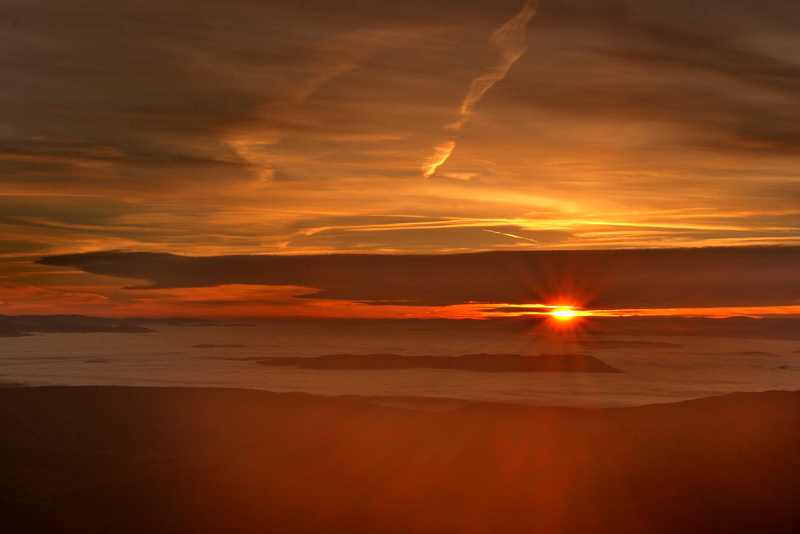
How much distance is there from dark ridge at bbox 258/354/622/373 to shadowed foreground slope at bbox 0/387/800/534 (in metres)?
16.2

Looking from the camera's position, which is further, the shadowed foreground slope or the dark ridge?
the dark ridge

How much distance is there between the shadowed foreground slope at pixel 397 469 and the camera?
1002cm

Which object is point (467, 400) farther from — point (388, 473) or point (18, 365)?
point (18, 365)

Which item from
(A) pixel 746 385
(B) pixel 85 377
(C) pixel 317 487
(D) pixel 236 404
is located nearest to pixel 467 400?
(D) pixel 236 404

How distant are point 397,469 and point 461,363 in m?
25.9

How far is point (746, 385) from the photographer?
1091 inches

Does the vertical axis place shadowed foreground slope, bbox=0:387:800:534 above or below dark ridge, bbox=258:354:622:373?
below

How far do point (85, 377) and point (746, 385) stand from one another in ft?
88.1

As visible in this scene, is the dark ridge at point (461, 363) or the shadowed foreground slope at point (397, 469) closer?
the shadowed foreground slope at point (397, 469)

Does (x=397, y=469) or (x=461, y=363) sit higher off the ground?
(x=461, y=363)

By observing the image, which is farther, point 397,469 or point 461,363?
point 461,363

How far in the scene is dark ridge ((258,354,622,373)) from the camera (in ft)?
116

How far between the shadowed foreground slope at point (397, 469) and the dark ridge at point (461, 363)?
16.2 meters

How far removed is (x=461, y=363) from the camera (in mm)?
38062
